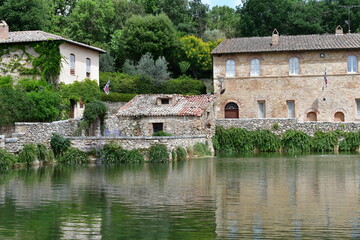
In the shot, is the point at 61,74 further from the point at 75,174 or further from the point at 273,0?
the point at 273,0

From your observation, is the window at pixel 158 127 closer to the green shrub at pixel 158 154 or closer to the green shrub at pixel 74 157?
the green shrub at pixel 158 154

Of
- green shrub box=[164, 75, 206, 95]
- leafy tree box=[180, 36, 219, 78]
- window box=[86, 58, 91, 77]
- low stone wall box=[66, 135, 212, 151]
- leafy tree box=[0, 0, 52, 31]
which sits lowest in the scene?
low stone wall box=[66, 135, 212, 151]

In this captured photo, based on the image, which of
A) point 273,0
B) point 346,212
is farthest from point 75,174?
point 273,0

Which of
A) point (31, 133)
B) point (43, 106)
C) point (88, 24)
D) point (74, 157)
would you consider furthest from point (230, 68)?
point (88, 24)

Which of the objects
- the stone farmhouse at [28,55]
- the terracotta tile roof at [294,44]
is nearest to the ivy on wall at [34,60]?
the stone farmhouse at [28,55]

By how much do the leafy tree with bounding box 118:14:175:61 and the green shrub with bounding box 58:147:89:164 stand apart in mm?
26688

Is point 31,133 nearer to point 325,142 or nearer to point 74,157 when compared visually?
point 74,157

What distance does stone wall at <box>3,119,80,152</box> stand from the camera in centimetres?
3069

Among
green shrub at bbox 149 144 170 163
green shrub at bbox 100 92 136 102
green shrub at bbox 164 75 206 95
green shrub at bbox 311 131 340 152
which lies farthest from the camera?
green shrub at bbox 164 75 206 95

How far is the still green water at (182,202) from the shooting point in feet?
46.0

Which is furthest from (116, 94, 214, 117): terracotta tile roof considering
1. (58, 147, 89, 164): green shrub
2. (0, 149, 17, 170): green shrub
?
(0, 149, 17, 170): green shrub

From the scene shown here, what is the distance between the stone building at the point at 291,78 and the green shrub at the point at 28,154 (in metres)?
21.2

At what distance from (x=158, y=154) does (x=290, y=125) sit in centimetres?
1276

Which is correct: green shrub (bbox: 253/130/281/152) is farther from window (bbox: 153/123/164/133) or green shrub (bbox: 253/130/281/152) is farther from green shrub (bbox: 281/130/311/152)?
window (bbox: 153/123/164/133)
